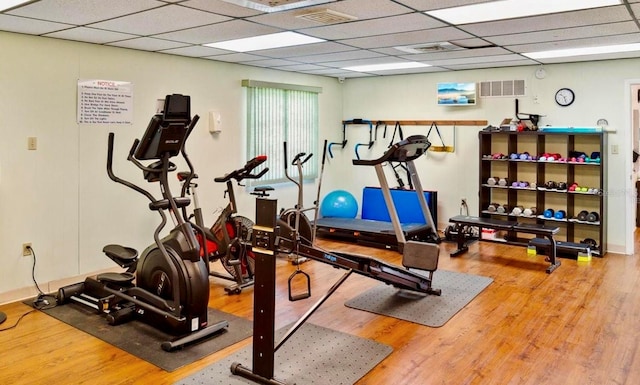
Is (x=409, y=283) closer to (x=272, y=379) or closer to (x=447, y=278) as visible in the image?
(x=447, y=278)

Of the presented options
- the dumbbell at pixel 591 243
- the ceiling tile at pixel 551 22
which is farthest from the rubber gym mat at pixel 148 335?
the dumbbell at pixel 591 243

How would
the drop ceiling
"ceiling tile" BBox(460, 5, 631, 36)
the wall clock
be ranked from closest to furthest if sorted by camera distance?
the drop ceiling
"ceiling tile" BBox(460, 5, 631, 36)
the wall clock

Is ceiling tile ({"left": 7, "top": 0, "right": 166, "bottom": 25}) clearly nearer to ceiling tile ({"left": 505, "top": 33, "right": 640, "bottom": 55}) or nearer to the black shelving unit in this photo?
ceiling tile ({"left": 505, "top": 33, "right": 640, "bottom": 55})

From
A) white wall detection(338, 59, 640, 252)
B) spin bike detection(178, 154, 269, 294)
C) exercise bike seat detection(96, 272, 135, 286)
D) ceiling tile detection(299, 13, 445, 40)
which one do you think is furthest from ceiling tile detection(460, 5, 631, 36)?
exercise bike seat detection(96, 272, 135, 286)

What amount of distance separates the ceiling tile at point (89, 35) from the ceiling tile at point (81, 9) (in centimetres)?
43

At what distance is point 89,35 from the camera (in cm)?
452

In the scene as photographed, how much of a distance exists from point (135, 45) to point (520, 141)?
5.00 meters

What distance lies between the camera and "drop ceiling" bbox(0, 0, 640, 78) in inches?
139

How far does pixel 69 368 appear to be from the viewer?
328 cm

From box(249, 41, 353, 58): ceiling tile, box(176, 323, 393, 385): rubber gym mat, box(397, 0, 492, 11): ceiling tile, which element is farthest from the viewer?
box(249, 41, 353, 58): ceiling tile

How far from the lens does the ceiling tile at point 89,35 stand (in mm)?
4311

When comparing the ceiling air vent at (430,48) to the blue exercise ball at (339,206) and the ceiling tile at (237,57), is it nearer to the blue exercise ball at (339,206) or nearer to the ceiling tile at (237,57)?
the ceiling tile at (237,57)

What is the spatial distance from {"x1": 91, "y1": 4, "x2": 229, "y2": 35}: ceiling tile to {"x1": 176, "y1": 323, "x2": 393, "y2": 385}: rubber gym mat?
7.96ft

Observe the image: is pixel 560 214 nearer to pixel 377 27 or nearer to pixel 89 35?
pixel 377 27
